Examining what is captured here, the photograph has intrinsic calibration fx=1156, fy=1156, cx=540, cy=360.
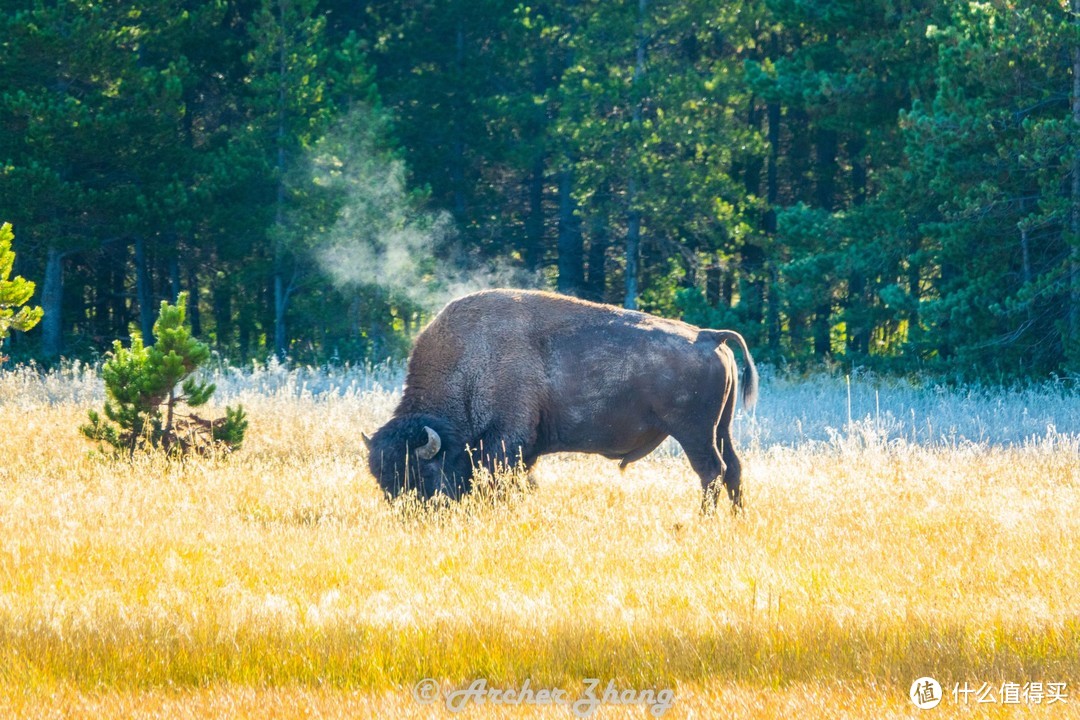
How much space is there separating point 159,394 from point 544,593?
5805mm

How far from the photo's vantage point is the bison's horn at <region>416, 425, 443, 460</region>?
8.73 meters

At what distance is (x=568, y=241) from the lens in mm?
26609

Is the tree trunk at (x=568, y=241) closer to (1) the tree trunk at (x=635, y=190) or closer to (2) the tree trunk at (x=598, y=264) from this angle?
(2) the tree trunk at (x=598, y=264)

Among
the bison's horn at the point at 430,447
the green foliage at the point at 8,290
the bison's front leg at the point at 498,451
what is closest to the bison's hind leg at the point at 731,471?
the bison's front leg at the point at 498,451

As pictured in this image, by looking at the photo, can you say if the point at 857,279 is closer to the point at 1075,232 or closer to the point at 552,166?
the point at 552,166

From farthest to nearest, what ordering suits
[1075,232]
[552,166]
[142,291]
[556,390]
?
1. [552,166]
2. [142,291]
3. [1075,232]
4. [556,390]

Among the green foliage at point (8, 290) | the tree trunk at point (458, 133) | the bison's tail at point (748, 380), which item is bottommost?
the bison's tail at point (748, 380)

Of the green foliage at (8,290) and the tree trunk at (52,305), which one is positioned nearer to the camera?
the green foliage at (8,290)

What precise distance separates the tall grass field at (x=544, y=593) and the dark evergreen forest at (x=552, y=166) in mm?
7292

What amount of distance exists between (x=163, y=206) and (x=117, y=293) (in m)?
6.44

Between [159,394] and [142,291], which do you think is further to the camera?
[142,291]

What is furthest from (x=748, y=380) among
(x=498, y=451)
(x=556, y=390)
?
(x=498, y=451)

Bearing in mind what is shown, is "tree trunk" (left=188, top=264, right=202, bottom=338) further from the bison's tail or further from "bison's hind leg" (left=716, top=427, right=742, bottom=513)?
"bison's hind leg" (left=716, top=427, right=742, bottom=513)

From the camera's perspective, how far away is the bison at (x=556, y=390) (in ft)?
29.4
